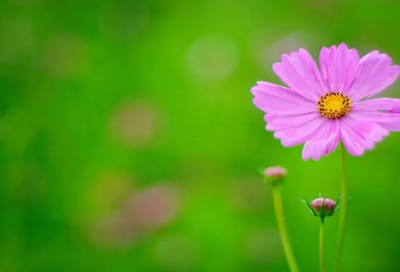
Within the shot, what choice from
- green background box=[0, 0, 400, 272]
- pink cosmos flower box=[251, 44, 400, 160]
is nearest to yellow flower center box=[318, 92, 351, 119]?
pink cosmos flower box=[251, 44, 400, 160]

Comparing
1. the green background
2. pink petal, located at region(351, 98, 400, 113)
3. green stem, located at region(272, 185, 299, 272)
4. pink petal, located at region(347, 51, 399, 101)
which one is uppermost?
the green background

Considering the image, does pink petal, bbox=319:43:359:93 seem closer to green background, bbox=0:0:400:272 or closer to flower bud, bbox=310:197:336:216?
flower bud, bbox=310:197:336:216

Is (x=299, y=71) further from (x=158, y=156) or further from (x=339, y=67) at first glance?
(x=158, y=156)

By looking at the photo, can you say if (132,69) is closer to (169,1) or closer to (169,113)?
(169,113)

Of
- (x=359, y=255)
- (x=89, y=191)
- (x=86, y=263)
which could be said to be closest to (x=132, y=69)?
(x=89, y=191)

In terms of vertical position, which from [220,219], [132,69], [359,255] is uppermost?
[132,69]

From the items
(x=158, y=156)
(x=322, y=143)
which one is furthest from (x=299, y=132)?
(x=158, y=156)
